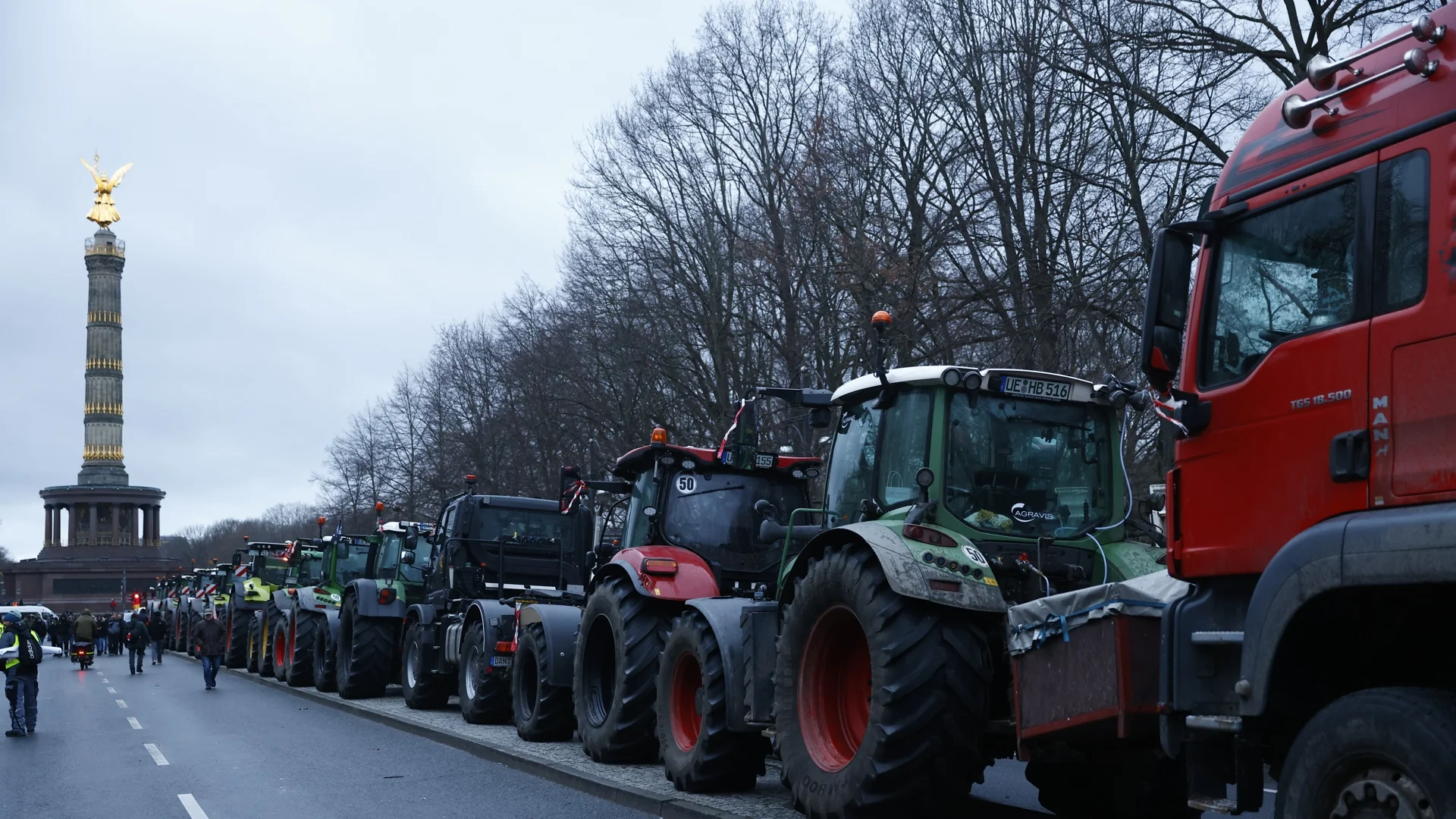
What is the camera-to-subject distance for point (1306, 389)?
5137 mm

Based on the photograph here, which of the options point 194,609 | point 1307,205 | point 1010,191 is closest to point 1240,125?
point 1010,191

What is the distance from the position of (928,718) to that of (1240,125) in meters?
14.8

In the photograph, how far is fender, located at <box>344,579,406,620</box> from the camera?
67.3ft

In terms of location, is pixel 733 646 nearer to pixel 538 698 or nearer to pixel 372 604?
pixel 538 698

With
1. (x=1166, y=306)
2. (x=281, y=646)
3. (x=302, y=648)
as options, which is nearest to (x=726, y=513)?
(x=1166, y=306)

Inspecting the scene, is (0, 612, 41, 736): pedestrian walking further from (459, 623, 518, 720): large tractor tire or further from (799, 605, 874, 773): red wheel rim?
(799, 605, 874, 773): red wheel rim

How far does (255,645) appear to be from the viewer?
31.0 metres

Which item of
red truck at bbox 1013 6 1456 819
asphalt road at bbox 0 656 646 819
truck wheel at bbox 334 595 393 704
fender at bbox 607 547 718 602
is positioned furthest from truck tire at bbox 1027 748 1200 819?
truck wheel at bbox 334 595 393 704

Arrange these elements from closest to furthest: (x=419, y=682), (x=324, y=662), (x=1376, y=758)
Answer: (x=1376, y=758) < (x=419, y=682) < (x=324, y=662)

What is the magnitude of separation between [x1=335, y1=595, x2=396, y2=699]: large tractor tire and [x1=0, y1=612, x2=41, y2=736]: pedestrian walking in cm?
425

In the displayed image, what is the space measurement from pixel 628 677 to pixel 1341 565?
767 centimetres

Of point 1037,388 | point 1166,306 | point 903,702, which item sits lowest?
point 903,702

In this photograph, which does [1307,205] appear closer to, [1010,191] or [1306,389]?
[1306,389]

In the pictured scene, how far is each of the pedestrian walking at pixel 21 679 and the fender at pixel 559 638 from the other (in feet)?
24.2
